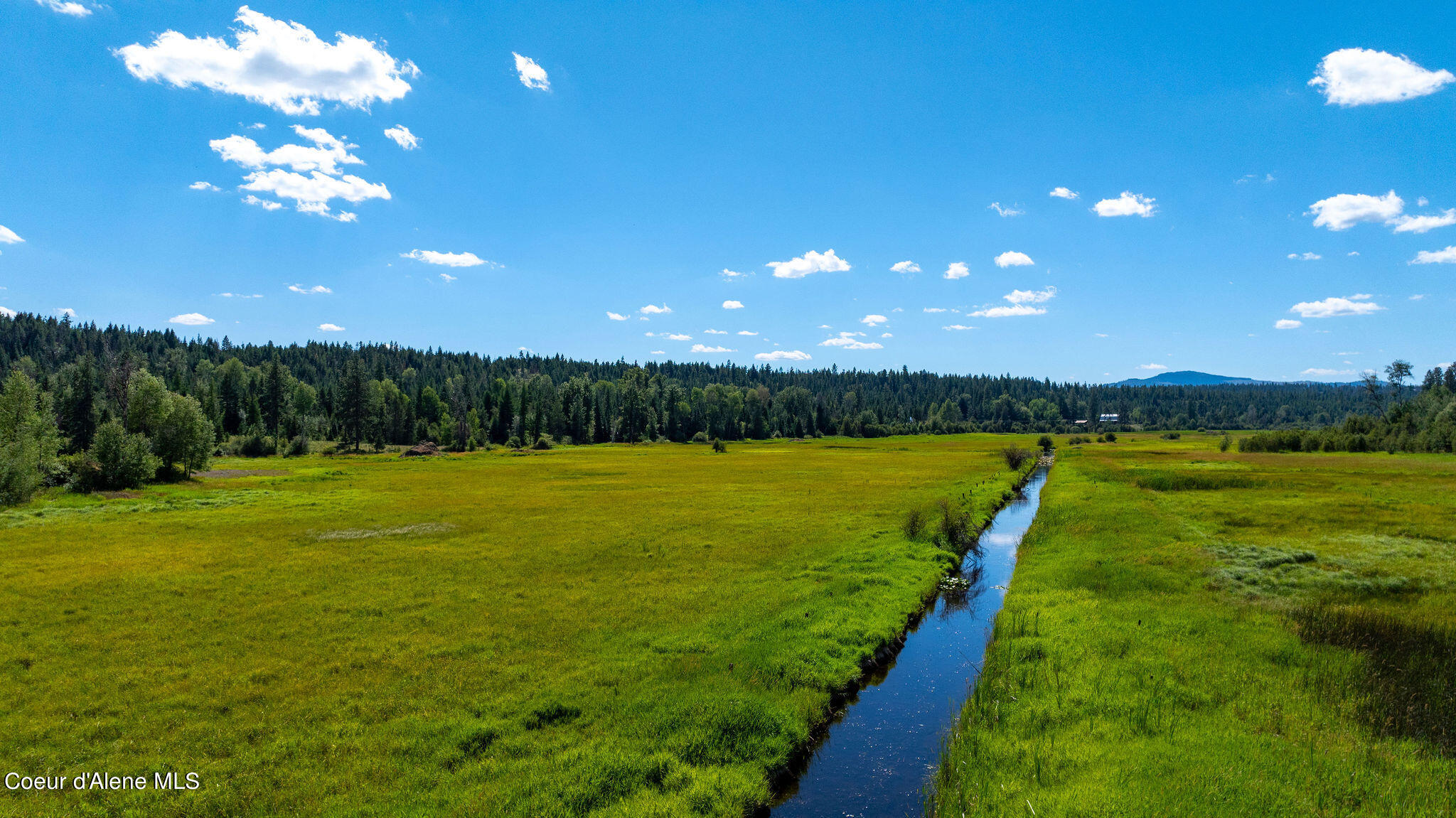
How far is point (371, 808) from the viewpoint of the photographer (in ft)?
36.0

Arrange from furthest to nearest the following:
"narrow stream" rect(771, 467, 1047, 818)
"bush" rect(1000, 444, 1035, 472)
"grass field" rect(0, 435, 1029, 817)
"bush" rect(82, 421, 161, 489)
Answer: "bush" rect(1000, 444, 1035, 472) < "bush" rect(82, 421, 161, 489) < "narrow stream" rect(771, 467, 1047, 818) < "grass field" rect(0, 435, 1029, 817)

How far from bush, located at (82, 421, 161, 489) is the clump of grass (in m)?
83.5

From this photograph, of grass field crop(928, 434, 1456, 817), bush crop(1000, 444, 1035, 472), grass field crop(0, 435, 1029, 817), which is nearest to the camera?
grass field crop(928, 434, 1456, 817)

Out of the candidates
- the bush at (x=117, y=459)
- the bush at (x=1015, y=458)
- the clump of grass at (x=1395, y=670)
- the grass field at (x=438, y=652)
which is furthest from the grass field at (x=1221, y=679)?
the bush at (x=117, y=459)

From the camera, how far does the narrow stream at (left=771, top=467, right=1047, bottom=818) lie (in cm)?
1300

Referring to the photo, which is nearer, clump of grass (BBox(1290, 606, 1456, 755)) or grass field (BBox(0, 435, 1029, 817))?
grass field (BBox(0, 435, 1029, 817))

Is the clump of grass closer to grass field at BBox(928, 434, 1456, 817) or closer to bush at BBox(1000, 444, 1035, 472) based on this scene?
grass field at BBox(928, 434, 1456, 817)

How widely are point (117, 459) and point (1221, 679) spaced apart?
8141 centimetres

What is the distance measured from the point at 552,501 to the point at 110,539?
83.9 ft

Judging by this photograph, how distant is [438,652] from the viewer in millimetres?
18000

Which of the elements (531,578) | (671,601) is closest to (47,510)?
(531,578)

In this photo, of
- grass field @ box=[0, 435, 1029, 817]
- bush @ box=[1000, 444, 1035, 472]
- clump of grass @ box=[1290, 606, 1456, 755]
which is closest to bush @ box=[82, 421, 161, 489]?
grass field @ box=[0, 435, 1029, 817]

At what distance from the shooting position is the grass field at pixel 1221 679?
1116cm

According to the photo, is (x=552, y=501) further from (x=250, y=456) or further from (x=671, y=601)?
(x=250, y=456)
